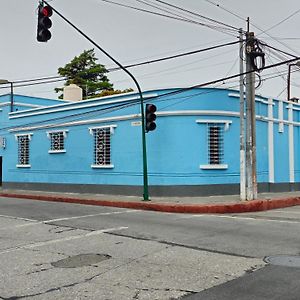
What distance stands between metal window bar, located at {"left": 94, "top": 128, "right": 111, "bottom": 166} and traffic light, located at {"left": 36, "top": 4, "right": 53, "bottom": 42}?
9167mm

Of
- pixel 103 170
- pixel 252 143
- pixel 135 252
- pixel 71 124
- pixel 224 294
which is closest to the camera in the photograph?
pixel 224 294

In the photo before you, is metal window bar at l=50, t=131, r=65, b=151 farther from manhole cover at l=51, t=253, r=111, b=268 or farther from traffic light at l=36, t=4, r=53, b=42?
manhole cover at l=51, t=253, r=111, b=268

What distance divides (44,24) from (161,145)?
8.39 meters

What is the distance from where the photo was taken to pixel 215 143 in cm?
1897

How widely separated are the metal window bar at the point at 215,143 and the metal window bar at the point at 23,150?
39.2 feet

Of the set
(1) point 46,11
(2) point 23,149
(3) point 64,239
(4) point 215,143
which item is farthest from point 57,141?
(3) point 64,239

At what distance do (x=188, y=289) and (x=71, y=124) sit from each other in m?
17.8

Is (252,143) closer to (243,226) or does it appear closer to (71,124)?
(243,226)

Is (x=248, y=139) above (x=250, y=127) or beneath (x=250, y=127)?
beneath

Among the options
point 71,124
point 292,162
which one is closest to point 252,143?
point 292,162

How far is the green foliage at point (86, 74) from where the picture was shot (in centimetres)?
5081

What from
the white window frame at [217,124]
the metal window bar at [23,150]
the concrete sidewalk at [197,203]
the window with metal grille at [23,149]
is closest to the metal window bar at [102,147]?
the concrete sidewalk at [197,203]

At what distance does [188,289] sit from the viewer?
5531mm

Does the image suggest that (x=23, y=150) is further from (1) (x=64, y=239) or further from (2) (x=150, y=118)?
(1) (x=64, y=239)
